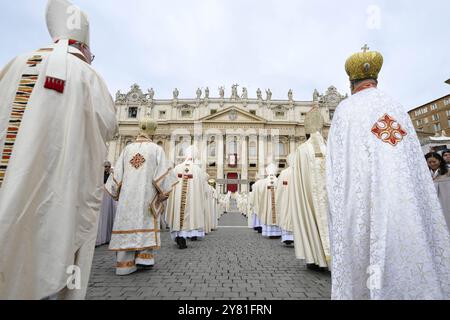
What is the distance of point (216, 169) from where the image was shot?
44.8m

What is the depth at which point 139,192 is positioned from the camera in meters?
4.28

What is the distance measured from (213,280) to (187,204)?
3.97 meters

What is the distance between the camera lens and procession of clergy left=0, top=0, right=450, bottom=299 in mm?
1635

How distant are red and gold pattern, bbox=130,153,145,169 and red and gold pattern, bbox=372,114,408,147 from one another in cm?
350

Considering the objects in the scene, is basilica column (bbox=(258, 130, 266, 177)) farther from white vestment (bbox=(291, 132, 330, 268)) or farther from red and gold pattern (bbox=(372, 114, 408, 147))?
red and gold pattern (bbox=(372, 114, 408, 147))

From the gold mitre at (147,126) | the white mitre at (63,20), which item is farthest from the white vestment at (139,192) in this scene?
the white mitre at (63,20)

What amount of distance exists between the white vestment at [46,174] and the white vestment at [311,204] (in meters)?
3.01

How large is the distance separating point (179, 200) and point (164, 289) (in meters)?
4.32

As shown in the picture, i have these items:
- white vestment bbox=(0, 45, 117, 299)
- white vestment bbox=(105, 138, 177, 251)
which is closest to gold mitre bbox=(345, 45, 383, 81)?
white vestment bbox=(0, 45, 117, 299)

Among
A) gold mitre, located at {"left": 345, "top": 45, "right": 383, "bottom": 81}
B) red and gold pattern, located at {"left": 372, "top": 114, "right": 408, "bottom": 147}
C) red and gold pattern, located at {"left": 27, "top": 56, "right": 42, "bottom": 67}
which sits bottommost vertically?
red and gold pattern, located at {"left": 372, "top": 114, "right": 408, "bottom": 147}

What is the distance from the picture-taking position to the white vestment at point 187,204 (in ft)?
22.0

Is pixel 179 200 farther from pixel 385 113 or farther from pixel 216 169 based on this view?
pixel 216 169

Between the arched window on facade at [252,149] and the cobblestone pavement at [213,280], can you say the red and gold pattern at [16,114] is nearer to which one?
the cobblestone pavement at [213,280]
